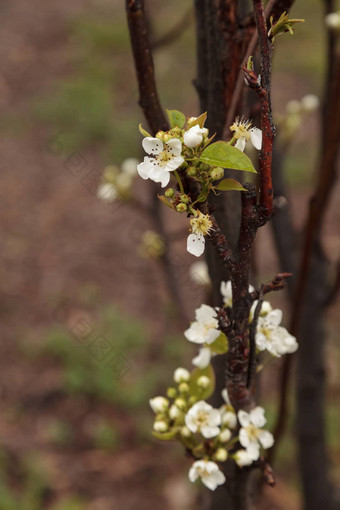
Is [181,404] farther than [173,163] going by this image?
Yes

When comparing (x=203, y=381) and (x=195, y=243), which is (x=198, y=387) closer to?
(x=203, y=381)

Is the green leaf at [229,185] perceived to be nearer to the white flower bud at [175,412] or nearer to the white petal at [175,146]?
the white petal at [175,146]

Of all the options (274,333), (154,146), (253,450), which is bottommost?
(253,450)

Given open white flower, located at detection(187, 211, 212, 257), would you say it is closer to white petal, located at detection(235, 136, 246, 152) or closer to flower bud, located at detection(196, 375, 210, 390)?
white petal, located at detection(235, 136, 246, 152)

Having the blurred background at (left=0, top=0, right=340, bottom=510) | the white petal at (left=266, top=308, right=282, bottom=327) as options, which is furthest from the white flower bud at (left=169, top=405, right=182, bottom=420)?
the blurred background at (left=0, top=0, right=340, bottom=510)

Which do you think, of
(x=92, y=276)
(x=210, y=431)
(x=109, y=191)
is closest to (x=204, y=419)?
(x=210, y=431)

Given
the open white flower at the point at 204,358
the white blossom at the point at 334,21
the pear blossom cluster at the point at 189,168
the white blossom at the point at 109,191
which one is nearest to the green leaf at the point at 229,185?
the pear blossom cluster at the point at 189,168
